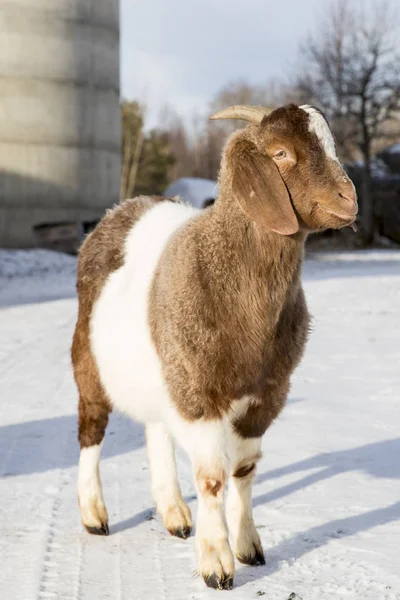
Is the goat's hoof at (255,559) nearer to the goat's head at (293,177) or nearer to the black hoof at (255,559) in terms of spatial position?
the black hoof at (255,559)

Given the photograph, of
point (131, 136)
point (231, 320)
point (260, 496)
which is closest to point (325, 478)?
point (260, 496)

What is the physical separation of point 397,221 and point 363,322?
65.4ft

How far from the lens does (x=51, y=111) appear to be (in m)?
24.8

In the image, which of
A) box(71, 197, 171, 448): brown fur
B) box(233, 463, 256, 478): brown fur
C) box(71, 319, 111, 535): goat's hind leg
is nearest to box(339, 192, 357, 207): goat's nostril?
box(233, 463, 256, 478): brown fur

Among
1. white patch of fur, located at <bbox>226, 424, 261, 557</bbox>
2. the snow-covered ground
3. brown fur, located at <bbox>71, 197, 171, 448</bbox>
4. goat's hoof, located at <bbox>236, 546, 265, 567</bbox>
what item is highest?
brown fur, located at <bbox>71, 197, 171, 448</bbox>

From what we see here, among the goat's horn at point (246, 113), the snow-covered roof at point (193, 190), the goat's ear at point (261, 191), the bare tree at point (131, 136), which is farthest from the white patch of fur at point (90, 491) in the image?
the bare tree at point (131, 136)

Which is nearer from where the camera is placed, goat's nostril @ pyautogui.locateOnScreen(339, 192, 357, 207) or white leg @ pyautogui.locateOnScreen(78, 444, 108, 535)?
goat's nostril @ pyautogui.locateOnScreen(339, 192, 357, 207)

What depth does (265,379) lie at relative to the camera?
12.1 ft

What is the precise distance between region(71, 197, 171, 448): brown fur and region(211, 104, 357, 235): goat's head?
3.69ft

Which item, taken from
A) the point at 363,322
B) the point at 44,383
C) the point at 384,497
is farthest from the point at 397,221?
the point at 384,497

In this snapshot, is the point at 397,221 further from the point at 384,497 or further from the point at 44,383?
the point at 384,497

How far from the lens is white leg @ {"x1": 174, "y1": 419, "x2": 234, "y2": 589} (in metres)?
3.62

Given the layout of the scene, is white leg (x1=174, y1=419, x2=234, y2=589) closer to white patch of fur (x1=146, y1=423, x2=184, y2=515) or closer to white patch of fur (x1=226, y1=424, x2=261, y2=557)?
white patch of fur (x1=226, y1=424, x2=261, y2=557)

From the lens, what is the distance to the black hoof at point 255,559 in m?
3.94
